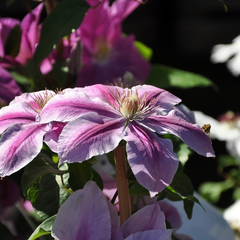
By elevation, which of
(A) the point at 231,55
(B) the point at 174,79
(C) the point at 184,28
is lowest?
(C) the point at 184,28

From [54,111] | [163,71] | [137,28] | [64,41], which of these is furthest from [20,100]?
[137,28]

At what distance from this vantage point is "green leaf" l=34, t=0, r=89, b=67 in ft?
1.18

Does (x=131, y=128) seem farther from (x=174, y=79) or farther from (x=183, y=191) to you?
(x=174, y=79)

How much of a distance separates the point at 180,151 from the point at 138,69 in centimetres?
20

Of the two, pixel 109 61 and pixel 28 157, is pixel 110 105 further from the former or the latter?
pixel 109 61

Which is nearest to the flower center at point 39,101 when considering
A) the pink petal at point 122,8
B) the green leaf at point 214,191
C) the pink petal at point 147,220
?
the pink petal at point 147,220

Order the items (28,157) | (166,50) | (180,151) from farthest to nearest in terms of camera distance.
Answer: (166,50), (180,151), (28,157)

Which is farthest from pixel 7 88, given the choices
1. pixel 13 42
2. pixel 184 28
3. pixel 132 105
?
pixel 184 28

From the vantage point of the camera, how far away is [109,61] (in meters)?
0.52

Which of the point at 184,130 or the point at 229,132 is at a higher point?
the point at 184,130

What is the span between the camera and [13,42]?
0.42 m

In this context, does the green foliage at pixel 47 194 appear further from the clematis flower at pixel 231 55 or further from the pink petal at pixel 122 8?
the clematis flower at pixel 231 55

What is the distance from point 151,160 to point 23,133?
3.3 inches

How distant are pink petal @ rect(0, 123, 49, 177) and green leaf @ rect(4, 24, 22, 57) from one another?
17 centimetres
